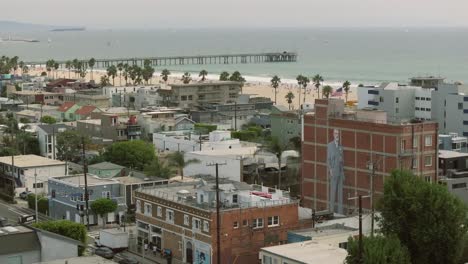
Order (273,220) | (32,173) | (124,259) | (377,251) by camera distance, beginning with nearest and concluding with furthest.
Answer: (377,251) < (273,220) < (124,259) < (32,173)

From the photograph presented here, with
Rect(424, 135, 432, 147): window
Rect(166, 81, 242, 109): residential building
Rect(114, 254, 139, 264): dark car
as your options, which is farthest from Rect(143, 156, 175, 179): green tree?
Rect(166, 81, 242, 109): residential building

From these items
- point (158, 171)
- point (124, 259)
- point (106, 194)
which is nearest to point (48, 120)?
point (158, 171)

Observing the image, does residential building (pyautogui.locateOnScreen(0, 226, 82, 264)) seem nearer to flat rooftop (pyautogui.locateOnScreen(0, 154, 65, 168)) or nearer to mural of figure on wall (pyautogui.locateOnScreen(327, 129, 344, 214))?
mural of figure on wall (pyautogui.locateOnScreen(327, 129, 344, 214))

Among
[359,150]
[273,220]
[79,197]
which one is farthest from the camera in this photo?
[79,197]

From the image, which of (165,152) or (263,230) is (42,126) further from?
(263,230)

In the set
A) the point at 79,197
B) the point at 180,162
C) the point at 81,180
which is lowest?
the point at 79,197

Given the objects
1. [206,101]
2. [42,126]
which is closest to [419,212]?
[42,126]

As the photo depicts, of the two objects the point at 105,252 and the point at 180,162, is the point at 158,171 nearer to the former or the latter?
the point at 180,162
